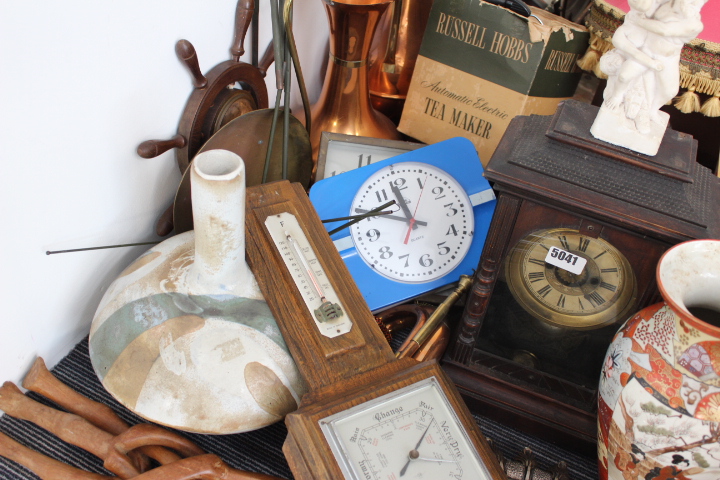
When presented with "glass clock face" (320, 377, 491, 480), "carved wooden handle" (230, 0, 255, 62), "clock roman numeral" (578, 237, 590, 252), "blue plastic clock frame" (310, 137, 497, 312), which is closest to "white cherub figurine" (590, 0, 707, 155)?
"clock roman numeral" (578, 237, 590, 252)

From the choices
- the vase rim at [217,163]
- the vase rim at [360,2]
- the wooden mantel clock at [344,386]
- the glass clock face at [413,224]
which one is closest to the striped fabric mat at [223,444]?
the wooden mantel clock at [344,386]

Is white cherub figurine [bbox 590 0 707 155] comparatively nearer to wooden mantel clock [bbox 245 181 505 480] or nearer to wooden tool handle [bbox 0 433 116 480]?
wooden mantel clock [bbox 245 181 505 480]

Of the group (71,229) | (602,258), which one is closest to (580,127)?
(602,258)

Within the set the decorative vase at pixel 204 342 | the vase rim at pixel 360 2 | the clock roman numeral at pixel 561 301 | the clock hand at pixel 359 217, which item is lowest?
the decorative vase at pixel 204 342

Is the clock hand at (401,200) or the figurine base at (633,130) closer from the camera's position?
the figurine base at (633,130)

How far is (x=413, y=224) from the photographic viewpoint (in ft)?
4.05

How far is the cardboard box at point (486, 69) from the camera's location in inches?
51.4

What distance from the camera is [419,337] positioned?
3.39ft

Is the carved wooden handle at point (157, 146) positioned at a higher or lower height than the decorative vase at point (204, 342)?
higher

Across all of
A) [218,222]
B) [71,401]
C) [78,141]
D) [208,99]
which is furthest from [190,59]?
[71,401]

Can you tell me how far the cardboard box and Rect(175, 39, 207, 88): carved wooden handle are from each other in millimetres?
545

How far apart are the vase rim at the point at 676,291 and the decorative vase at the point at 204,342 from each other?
0.50m

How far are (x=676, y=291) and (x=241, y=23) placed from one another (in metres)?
0.86

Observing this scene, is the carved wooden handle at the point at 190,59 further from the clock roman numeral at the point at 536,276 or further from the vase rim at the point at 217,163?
the clock roman numeral at the point at 536,276
